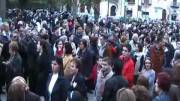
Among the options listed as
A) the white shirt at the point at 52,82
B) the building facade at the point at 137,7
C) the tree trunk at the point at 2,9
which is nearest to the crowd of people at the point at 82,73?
the white shirt at the point at 52,82

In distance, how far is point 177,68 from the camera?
8.79m

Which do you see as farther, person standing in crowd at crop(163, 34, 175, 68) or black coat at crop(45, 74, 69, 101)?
person standing in crowd at crop(163, 34, 175, 68)

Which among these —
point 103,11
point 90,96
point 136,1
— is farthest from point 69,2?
point 90,96

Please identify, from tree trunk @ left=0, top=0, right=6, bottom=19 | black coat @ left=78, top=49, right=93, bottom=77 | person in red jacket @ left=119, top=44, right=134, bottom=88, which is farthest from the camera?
tree trunk @ left=0, top=0, right=6, bottom=19

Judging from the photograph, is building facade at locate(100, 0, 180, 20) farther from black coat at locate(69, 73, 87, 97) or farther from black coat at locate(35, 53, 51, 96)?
black coat at locate(69, 73, 87, 97)

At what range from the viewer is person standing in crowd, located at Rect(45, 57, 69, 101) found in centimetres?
976

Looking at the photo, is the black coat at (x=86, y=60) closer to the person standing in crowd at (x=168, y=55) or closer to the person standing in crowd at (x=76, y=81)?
the person standing in crowd at (x=168, y=55)

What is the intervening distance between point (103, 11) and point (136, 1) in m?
7.75

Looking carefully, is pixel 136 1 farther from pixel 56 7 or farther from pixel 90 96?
pixel 90 96

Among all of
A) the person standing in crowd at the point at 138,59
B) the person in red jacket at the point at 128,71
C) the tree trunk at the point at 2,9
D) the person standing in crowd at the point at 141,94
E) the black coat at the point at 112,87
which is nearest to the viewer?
the person standing in crowd at the point at 141,94

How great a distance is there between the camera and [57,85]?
388 inches

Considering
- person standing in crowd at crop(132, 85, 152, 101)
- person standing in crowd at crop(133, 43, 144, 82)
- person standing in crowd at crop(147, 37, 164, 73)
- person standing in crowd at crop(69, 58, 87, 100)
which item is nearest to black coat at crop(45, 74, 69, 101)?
person standing in crowd at crop(69, 58, 87, 100)

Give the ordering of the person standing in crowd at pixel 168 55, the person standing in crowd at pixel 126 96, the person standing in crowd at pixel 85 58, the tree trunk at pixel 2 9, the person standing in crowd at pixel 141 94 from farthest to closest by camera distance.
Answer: the tree trunk at pixel 2 9, the person standing in crowd at pixel 168 55, the person standing in crowd at pixel 85 58, the person standing in crowd at pixel 141 94, the person standing in crowd at pixel 126 96

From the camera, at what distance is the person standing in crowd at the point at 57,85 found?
9.76 m
